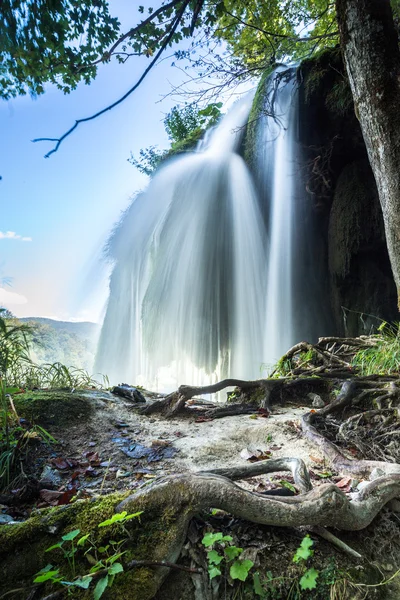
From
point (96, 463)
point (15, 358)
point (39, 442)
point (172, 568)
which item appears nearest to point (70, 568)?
point (172, 568)

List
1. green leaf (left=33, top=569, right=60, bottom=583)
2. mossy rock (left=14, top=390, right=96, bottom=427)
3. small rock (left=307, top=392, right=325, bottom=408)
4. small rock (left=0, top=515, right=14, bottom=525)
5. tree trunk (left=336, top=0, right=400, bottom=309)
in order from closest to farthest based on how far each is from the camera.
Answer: green leaf (left=33, top=569, right=60, bottom=583) → small rock (left=0, top=515, right=14, bottom=525) → tree trunk (left=336, top=0, right=400, bottom=309) → mossy rock (left=14, top=390, right=96, bottom=427) → small rock (left=307, top=392, right=325, bottom=408)

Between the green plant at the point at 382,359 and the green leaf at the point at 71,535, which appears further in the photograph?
the green plant at the point at 382,359

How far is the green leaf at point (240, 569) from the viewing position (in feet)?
3.55

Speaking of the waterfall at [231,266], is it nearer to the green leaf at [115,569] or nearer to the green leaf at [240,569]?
the green leaf at [240,569]

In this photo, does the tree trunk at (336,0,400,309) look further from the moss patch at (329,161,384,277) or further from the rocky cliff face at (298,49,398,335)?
the moss patch at (329,161,384,277)

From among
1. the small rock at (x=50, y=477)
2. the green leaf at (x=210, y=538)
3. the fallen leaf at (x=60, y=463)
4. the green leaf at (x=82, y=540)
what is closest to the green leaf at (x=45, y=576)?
the green leaf at (x=82, y=540)

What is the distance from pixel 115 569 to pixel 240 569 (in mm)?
413

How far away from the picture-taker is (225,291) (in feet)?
30.7

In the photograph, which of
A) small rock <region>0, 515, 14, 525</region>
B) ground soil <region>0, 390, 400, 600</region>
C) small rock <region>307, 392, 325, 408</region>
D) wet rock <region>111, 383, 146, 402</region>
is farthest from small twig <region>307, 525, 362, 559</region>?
wet rock <region>111, 383, 146, 402</region>

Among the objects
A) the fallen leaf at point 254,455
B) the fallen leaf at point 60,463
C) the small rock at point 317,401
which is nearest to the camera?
the fallen leaf at point 60,463

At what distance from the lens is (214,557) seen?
3.74 feet

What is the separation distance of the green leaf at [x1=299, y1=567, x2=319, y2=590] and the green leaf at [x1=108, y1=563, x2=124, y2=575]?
1.96ft

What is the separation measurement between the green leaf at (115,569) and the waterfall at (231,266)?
7.73 metres

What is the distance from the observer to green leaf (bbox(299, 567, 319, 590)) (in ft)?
3.55
